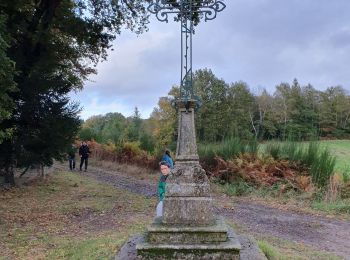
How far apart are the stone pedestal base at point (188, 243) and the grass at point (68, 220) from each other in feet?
4.09

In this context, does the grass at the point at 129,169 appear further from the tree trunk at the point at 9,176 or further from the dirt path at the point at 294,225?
the dirt path at the point at 294,225

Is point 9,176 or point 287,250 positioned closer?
point 287,250

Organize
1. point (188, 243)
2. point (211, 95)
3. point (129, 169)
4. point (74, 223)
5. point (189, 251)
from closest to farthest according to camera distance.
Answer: point (189, 251) < point (188, 243) < point (74, 223) < point (129, 169) < point (211, 95)

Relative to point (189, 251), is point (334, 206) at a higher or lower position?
lower

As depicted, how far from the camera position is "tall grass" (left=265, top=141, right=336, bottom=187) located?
15.5m

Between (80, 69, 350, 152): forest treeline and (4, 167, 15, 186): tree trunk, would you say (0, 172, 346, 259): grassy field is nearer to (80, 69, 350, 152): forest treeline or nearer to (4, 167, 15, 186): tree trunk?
(4, 167, 15, 186): tree trunk

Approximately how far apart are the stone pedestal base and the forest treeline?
40.7 feet

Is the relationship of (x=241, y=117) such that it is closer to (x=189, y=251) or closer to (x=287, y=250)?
(x=287, y=250)

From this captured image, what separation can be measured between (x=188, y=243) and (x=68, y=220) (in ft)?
19.6

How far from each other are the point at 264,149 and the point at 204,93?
2742 centimetres

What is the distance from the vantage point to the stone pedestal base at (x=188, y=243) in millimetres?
5516

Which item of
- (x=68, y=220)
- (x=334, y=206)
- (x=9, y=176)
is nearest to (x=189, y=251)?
(x=68, y=220)

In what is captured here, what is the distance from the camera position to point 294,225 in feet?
35.0

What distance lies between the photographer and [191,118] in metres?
6.38
